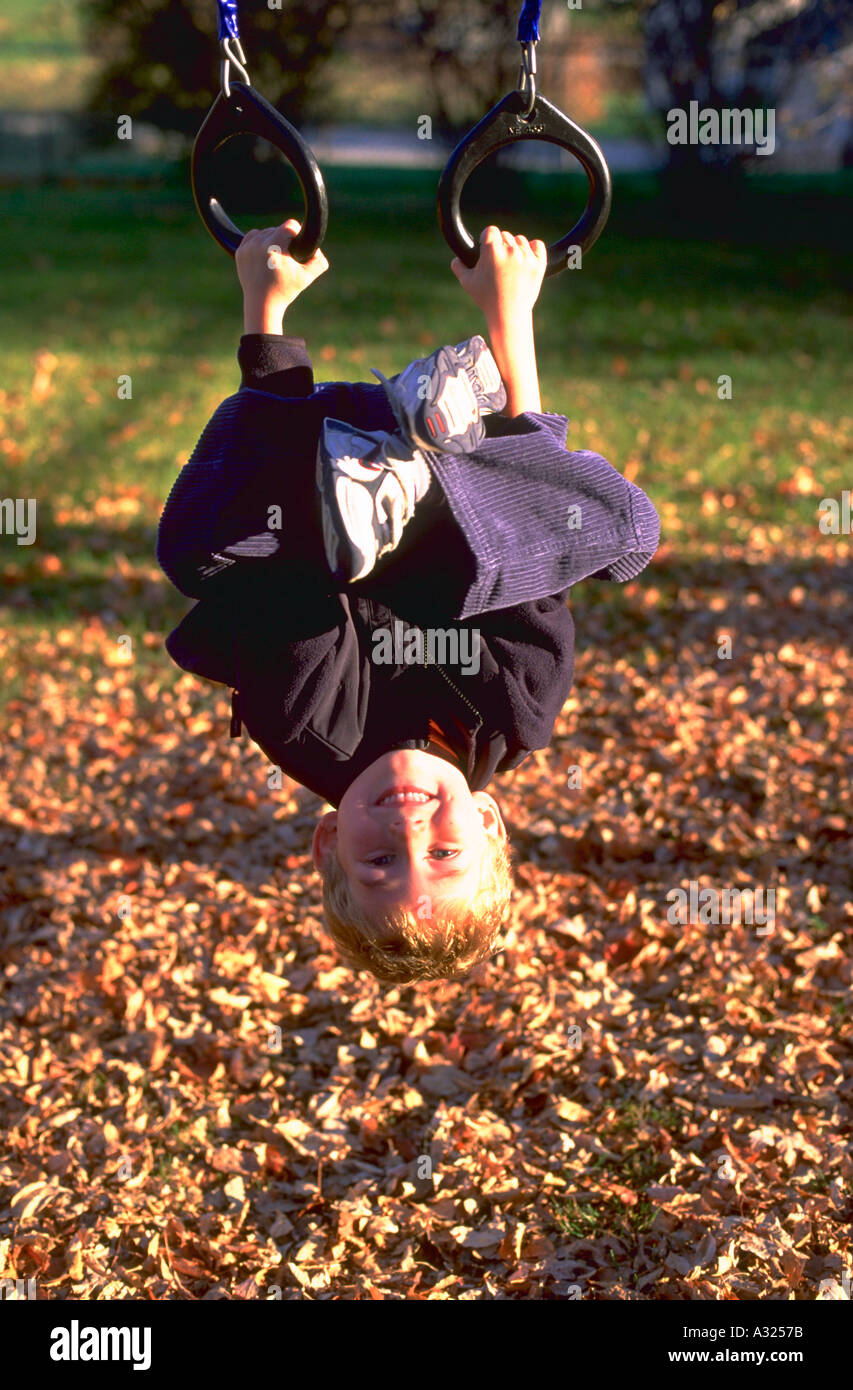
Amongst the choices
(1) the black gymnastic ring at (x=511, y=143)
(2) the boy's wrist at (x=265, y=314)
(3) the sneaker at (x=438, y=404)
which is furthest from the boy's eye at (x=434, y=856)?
(1) the black gymnastic ring at (x=511, y=143)

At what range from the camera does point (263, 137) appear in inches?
114

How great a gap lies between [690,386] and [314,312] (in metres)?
4.06

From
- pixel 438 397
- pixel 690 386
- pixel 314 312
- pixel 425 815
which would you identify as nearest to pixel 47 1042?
pixel 425 815

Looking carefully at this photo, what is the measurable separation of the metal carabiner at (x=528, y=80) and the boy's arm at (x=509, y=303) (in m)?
0.26

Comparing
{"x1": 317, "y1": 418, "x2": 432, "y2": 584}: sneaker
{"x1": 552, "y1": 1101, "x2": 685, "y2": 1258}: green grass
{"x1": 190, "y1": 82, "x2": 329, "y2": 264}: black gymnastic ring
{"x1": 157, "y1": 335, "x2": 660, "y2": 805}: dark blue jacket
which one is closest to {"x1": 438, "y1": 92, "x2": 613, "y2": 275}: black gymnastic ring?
{"x1": 190, "y1": 82, "x2": 329, "y2": 264}: black gymnastic ring

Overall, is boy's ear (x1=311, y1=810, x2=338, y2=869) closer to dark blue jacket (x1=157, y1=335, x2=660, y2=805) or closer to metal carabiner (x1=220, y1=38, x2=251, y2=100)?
dark blue jacket (x1=157, y1=335, x2=660, y2=805)

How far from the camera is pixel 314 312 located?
13328 millimetres

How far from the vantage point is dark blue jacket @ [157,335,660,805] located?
2.74m

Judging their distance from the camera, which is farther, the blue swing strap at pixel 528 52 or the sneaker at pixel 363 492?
the blue swing strap at pixel 528 52

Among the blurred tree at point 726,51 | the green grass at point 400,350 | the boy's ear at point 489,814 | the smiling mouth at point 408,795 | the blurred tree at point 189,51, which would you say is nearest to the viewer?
the smiling mouth at point 408,795

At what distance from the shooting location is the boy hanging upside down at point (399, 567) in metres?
2.68

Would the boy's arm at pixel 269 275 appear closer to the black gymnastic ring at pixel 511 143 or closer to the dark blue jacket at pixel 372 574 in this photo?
the dark blue jacket at pixel 372 574

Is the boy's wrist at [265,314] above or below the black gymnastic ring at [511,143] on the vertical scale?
below

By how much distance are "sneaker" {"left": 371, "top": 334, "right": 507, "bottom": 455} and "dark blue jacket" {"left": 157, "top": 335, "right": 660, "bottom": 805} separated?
0.08m
